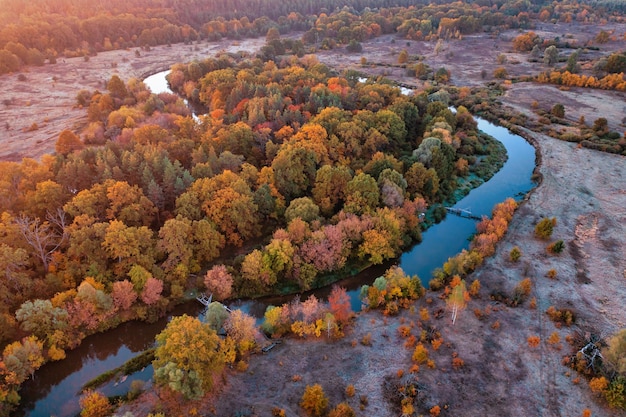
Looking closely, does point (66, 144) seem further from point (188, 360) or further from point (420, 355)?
point (420, 355)

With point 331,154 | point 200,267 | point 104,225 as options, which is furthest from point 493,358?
point 104,225

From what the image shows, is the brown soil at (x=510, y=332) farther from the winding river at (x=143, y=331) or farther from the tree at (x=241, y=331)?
the winding river at (x=143, y=331)

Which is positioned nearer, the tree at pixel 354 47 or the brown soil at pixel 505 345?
the brown soil at pixel 505 345

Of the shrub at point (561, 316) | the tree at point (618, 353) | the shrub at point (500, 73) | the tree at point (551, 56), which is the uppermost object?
the tree at point (551, 56)

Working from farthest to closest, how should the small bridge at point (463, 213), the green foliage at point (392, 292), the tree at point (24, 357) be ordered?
the small bridge at point (463, 213), the green foliage at point (392, 292), the tree at point (24, 357)

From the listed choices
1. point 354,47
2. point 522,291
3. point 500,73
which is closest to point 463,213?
point 522,291

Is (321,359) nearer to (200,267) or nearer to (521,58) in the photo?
(200,267)

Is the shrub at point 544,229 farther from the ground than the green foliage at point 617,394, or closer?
farther from the ground

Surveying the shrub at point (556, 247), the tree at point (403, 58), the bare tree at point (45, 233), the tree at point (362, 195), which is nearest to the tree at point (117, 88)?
the bare tree at point (45, 233)
